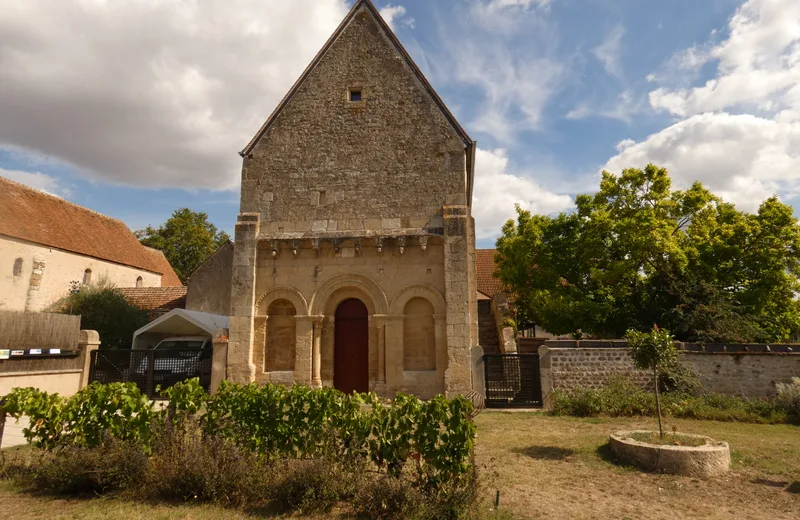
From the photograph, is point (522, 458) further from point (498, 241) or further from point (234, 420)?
point (498, 241)

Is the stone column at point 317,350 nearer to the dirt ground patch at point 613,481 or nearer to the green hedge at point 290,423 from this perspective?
the dirt ground patch at point 613,481

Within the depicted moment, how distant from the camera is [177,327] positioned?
1722cm

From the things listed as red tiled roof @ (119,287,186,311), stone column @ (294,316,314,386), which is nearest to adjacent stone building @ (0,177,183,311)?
red tiled roof @ (119,287,186,311)

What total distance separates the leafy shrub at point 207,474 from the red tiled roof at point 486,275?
717 inches

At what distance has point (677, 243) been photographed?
648 inches

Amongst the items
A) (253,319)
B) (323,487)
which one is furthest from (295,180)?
(323,487)

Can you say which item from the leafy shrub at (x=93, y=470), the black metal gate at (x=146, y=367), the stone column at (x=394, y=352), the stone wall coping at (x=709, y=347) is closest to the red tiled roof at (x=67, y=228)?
the black metal gate at (x=146, y=367)

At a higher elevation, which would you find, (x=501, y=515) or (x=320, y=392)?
(x=320, y=392)

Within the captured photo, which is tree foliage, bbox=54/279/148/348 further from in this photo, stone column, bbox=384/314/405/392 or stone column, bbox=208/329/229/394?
stone column, bbox=384/314/405/392

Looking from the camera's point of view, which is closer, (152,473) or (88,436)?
(152,473)

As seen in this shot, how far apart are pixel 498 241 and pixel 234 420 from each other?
17.1 metres

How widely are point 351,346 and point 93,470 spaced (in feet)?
27.3

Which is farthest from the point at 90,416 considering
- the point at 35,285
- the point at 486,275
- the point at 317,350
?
the point at 35,285

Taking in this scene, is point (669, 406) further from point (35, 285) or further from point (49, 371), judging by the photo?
point (35, 285)
